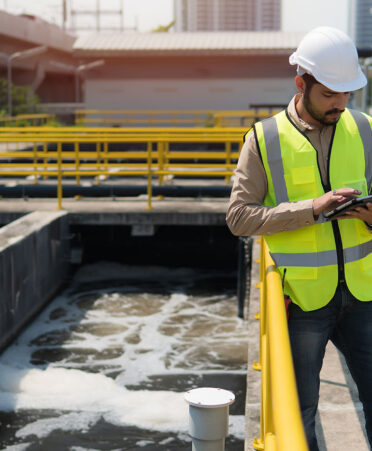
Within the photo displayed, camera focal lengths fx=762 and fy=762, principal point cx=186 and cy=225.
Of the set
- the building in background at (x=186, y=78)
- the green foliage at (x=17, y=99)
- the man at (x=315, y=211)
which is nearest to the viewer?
the man at (x=315, y=211)

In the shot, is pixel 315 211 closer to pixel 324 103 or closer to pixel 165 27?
pixel 324 103

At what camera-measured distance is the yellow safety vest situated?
7.98 feet

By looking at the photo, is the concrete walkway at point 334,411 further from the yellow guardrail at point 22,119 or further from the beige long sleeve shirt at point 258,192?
the yellow guardrail at point 22,119

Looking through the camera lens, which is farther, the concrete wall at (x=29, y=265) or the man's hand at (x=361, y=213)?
the concrete wall at (x=29, y=265)

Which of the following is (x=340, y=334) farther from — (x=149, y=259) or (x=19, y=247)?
(x=149, y=259)

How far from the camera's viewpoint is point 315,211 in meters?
2.37

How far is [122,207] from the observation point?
39.2ft

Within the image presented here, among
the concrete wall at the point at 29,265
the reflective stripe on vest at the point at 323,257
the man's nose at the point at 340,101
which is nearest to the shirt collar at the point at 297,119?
the man's nose at the point at 340,101

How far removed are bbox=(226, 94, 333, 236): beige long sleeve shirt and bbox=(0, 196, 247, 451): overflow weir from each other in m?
4.01

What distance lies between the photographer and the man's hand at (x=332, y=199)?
90.7 inches

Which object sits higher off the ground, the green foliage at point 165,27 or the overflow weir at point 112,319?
the green foliage at point 165,27

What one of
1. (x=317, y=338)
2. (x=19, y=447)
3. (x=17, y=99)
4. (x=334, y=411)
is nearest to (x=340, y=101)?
(x=317, y=338)

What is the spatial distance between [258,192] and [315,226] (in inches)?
9.0

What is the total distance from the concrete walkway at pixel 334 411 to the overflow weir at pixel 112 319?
6.27 ft
